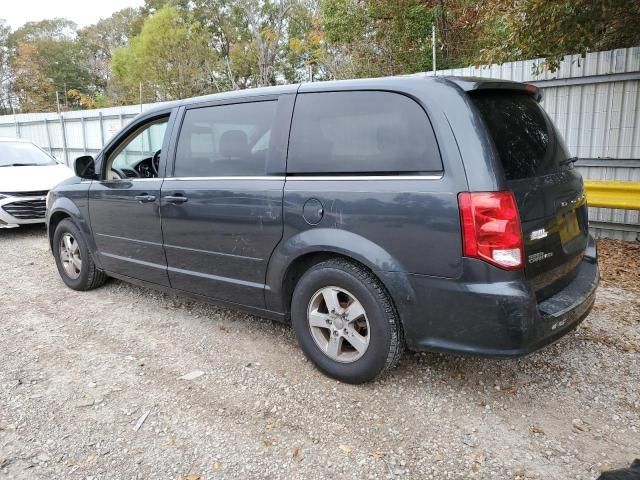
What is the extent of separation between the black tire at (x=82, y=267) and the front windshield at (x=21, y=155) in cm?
437

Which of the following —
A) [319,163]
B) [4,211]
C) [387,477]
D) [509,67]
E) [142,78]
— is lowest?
[387,477]

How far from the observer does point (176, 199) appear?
380cm

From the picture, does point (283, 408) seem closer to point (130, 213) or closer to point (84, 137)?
point (130, 213)

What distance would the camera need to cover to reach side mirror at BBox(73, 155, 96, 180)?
15.4 ft

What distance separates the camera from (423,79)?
2.83m

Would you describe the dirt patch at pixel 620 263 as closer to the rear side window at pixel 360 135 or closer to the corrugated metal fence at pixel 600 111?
the corrugated metal fence at pixel 600 111

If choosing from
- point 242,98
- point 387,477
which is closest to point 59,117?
point 242,98

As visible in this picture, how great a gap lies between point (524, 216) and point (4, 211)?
764 centimetres

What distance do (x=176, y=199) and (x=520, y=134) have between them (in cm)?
241

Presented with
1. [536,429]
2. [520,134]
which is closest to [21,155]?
[520,134]

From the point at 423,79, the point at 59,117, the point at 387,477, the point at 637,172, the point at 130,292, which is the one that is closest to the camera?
the point at 387,477

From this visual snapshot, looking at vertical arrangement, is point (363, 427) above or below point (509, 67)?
below

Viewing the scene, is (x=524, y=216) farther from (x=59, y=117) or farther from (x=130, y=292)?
(x=59, y=117)

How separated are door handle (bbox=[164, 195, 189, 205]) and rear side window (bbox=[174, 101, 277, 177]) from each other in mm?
178
